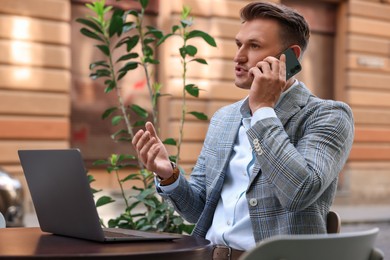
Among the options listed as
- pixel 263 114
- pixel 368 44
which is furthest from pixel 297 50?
pixel 368 44

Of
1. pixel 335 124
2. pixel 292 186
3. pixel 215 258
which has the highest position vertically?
pixel 335 124

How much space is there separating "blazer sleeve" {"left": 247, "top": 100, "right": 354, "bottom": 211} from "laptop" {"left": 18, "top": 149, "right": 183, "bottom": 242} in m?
0.37

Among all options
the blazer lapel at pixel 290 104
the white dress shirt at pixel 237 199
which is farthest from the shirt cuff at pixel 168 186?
the blazer lapel at pixel 290 104

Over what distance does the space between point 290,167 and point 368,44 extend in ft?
43.7

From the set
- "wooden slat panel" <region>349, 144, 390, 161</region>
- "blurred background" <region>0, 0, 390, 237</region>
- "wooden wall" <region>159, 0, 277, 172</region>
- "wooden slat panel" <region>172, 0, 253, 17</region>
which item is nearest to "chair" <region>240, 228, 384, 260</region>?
"blurred background" <region>0, 0, 390, 237</region>

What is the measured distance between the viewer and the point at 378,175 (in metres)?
15.5

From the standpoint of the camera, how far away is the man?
249 cm

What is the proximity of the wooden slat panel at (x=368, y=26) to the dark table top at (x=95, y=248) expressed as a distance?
1311cm

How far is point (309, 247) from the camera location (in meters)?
1.80

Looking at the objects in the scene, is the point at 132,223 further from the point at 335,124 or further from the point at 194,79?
the point at 194,79

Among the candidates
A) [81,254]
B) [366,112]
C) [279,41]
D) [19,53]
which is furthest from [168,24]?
[81,254]

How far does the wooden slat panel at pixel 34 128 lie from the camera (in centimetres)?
1091

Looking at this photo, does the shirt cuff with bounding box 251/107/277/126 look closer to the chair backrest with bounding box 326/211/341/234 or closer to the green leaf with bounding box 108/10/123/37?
the chair backrest with bounding box 326/211/341/234

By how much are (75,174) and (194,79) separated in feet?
34.8
